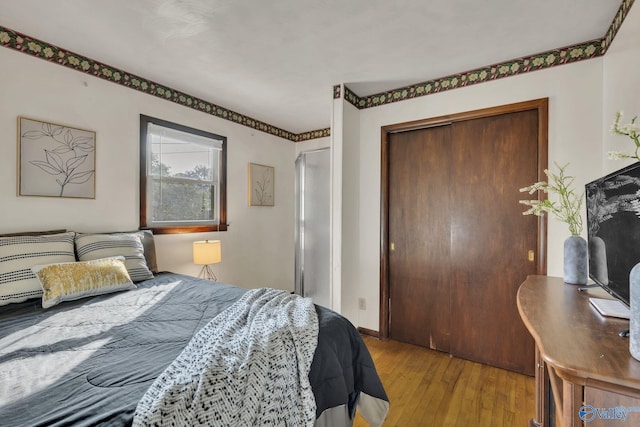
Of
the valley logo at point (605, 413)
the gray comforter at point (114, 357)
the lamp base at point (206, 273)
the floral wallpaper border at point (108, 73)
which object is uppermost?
the floral wallpaper border at point (108, 73)

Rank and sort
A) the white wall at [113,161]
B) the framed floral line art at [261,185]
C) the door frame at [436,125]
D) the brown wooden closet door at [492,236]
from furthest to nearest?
the framed floral line art at [261,185], the brown wooden closet door at [492,236], the door frame at [436,125], the white wall at [113,161]

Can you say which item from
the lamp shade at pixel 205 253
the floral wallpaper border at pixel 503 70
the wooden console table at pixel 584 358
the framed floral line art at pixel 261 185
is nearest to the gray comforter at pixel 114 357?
the wooden console table at pixel 584 358

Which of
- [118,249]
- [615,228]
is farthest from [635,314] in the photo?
[118,249]

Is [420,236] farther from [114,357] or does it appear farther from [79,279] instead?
[79,279]

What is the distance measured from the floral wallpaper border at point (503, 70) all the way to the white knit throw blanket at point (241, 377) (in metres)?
2.30

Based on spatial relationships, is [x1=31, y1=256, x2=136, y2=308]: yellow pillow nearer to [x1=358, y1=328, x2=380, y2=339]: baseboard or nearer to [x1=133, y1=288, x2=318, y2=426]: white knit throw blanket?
[x1=133, y1=288, x2=318, y2=426]: white knit throw blanket

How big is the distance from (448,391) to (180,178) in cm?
304

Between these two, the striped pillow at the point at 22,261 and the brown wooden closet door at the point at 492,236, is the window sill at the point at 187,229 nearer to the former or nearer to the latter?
the striped pillow at the point at 22,261

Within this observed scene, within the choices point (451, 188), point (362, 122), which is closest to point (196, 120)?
point (362, 122)

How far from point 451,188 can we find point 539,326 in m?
1.81

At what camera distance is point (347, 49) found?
214cm

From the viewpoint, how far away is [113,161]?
8.04 feet

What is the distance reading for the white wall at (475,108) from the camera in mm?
2049

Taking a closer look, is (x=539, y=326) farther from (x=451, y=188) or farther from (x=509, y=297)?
(x=451, y=188)
